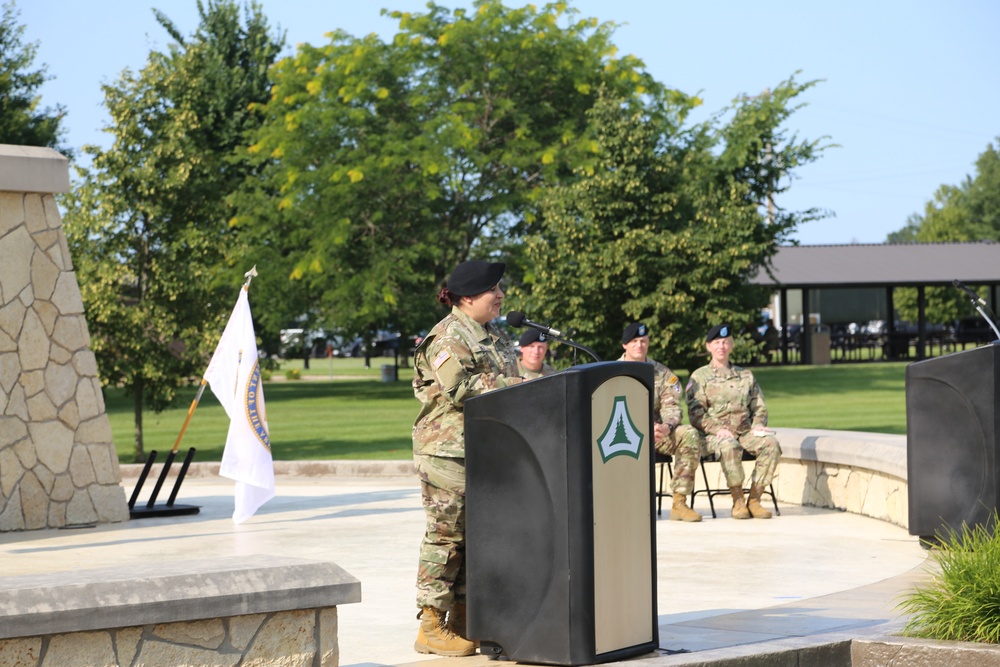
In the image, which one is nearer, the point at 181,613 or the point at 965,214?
the point at 181,613

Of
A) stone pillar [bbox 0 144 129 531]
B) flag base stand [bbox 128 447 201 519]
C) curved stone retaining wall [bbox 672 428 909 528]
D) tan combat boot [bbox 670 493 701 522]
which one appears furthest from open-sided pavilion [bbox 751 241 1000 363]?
stone pillar [bbox 0 144 129 531]

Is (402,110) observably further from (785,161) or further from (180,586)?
(180,586)

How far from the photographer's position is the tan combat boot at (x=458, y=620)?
6379mm

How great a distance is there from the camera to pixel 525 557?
18.8ft

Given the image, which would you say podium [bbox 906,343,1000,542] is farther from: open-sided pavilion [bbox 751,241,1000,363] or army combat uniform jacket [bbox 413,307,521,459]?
open-sided pavilion [bbox 751,241,1000,363]

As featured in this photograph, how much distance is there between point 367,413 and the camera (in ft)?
98.2

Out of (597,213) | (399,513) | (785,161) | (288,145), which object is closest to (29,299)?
(399,513)

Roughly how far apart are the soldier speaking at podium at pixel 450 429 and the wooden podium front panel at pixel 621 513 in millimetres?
541

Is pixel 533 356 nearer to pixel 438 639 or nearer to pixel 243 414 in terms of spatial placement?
pixel 243 414

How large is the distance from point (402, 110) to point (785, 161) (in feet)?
35.8

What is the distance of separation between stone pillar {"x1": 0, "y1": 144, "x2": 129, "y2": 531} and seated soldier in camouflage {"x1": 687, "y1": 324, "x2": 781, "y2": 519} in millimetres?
5663

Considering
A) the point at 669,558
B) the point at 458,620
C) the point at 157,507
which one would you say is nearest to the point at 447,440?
the point at 458,620

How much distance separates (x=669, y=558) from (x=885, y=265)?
4448 centimetres

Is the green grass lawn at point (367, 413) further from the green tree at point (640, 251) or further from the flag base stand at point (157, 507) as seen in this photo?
the flag base stand at point (157, 507)
